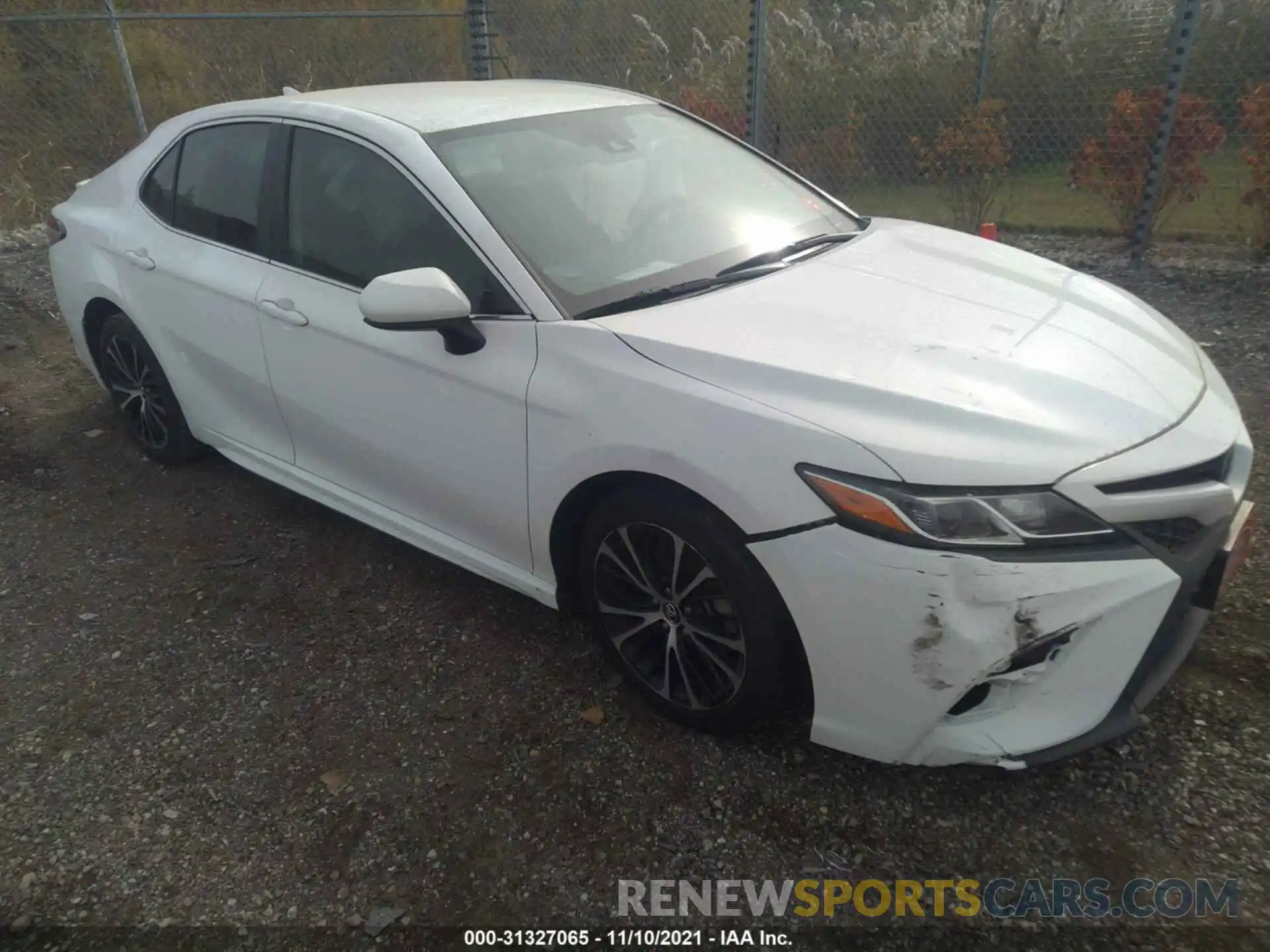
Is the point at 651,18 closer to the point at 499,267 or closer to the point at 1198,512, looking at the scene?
the point at 499,267

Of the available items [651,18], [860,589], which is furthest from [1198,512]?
[651,18]

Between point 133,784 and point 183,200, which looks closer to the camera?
point 133,784

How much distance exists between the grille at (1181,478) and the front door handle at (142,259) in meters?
3.66

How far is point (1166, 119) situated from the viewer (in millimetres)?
5719

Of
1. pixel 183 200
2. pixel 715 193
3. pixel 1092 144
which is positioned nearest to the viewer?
pixel 715 193

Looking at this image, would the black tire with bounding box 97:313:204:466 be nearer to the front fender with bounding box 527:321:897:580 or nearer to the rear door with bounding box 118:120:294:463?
the rear door with bounding box 118:120:294:463

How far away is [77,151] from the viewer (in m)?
9.23

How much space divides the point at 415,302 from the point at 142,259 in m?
2.06

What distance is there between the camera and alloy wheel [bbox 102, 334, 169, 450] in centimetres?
413

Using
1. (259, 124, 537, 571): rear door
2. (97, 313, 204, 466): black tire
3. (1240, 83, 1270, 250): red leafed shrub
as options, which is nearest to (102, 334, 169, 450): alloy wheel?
(97, 313, 204, 466): black tire

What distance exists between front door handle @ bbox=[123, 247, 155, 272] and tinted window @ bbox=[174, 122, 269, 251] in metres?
0.20

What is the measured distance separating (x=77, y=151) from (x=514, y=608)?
8.79 meters

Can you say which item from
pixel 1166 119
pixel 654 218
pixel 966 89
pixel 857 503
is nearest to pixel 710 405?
pixel 857 503

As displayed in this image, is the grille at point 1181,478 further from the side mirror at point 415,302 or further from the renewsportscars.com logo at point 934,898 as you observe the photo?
the side mirror at point 415,302
